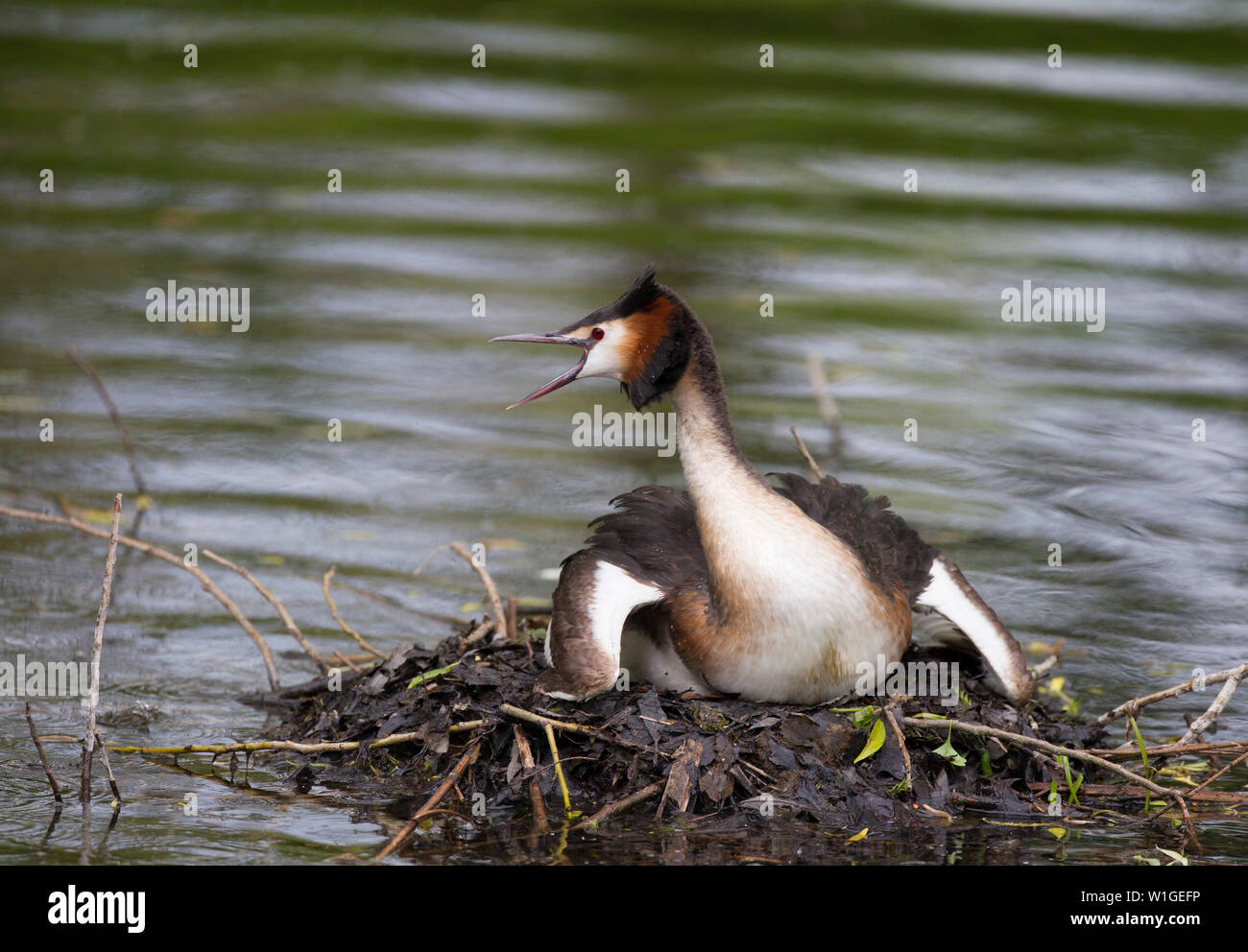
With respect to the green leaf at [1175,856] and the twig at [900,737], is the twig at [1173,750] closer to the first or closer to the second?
the green leaf at [1175,856]

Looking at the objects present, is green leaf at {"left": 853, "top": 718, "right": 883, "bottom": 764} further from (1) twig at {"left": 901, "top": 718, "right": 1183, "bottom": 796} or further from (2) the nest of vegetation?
(1) twig at {"left": 901, "top": 718, "right": 1183, "bottom": 796}

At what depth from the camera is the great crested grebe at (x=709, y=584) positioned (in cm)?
822

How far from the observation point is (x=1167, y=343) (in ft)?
55.0

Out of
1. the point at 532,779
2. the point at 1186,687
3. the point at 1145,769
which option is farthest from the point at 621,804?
the point at 1186,687
